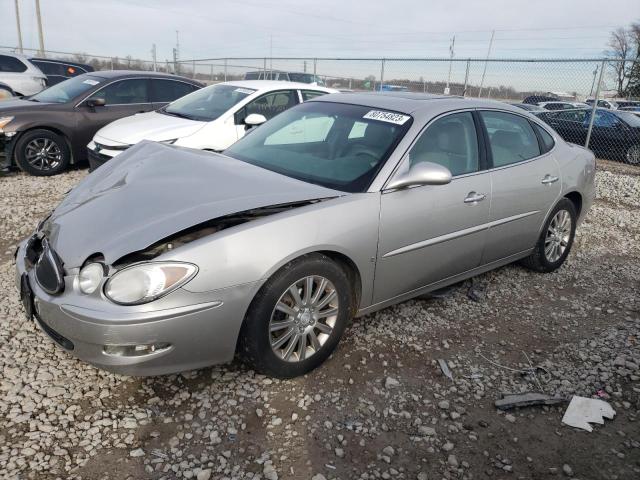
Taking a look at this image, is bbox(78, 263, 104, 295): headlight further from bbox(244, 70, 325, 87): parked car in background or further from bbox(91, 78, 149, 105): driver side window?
bbox(244, 70, 325, 87): parked car in background

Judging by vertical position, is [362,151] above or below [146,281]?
above

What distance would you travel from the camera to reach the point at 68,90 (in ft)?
25.2

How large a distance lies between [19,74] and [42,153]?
18.3ft

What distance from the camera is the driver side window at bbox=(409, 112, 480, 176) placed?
3.35 m

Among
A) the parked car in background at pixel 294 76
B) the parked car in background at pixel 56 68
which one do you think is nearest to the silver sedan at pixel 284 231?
the parked car in background at pixel 56 68

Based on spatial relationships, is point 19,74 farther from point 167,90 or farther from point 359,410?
point 359,410

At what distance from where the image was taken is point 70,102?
7344mm

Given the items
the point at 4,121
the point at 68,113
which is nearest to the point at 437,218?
the point at 68,113

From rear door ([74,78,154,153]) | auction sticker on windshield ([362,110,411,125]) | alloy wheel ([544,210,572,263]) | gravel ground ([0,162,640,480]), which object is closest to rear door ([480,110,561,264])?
alloy wheel ([544,210,572,263])

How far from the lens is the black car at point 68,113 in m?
6.92

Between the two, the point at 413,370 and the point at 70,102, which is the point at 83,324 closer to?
the point at 413,370

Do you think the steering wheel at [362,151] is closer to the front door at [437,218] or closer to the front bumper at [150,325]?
the front door at [437,218]

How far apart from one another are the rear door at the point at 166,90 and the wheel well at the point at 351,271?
6393 millimetres

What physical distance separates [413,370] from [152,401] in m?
1.56
